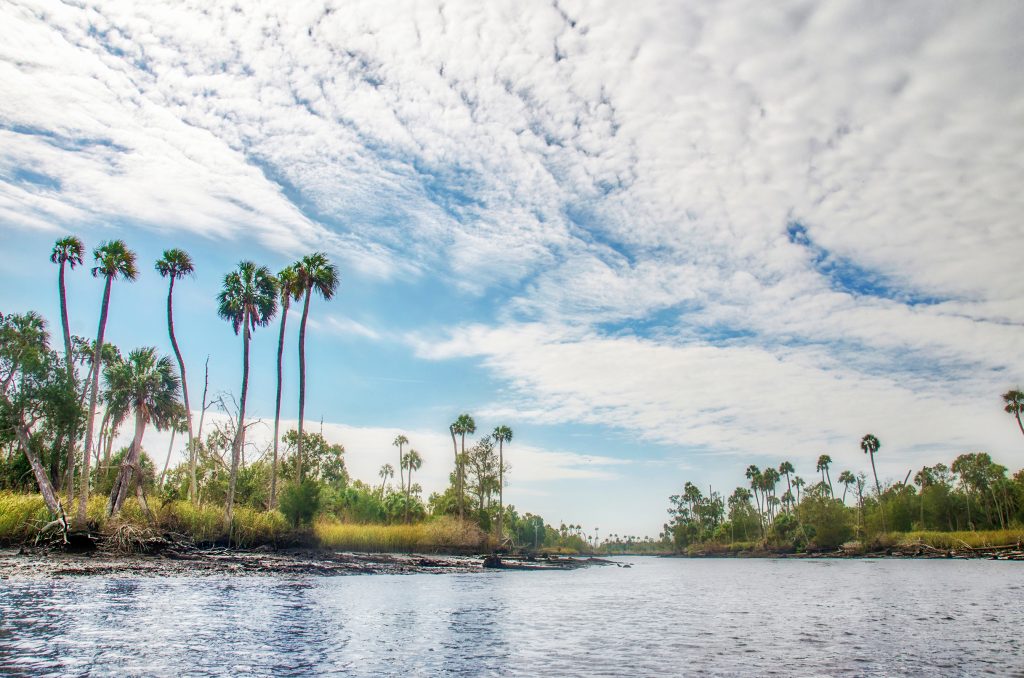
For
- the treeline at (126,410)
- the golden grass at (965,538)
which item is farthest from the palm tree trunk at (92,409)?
the golden grass at (965,538)

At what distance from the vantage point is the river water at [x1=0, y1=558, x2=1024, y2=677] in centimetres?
916

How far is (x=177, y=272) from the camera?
4356 cm

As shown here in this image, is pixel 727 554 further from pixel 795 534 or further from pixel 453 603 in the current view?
pixel 453 603

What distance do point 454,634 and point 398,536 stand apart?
1607 inches

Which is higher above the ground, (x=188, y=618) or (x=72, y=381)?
(x=72, y=381)

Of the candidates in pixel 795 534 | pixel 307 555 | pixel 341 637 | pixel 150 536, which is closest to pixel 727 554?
pixel 795 534

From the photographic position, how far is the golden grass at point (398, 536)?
144ft

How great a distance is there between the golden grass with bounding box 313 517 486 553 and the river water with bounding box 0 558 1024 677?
23.1m

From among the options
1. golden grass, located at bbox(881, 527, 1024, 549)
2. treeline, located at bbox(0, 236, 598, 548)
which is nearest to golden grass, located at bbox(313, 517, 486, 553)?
treeline, located at bbox(0, 236, 598, 548)

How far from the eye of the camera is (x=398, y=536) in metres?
51.5

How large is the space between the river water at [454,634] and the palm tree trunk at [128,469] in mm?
16993

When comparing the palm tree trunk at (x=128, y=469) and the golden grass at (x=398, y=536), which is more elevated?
the palm tree trunk at (x=128, y=469)

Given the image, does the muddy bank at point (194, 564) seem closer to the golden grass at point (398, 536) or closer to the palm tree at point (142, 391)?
the golden grass at point (398, 536)

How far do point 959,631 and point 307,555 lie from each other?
33151 mm
